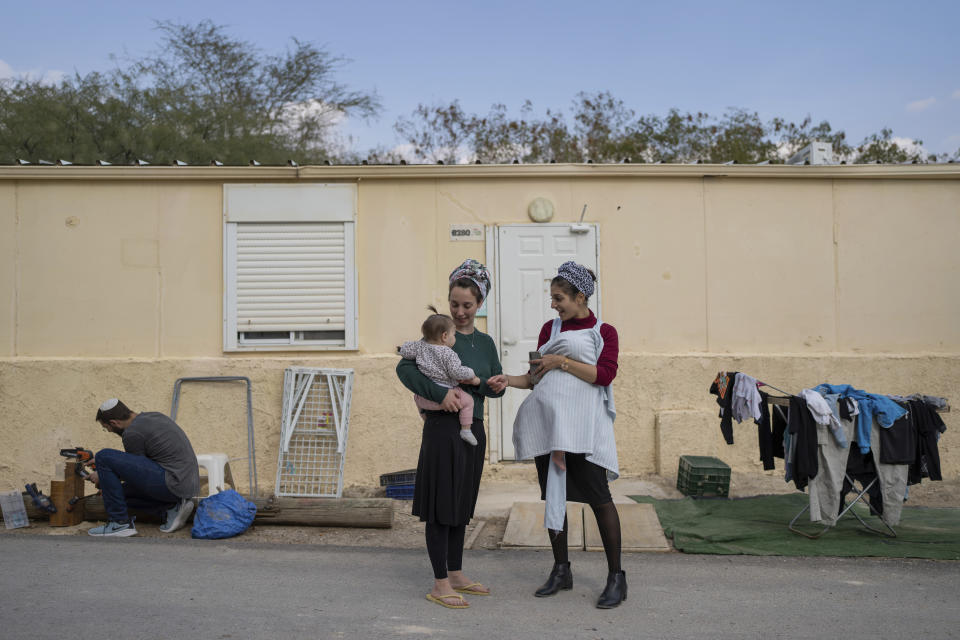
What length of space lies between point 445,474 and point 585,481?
739 mm

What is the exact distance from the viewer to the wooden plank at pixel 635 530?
5.59m

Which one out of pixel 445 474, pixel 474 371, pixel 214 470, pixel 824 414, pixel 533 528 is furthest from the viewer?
pixel 214 470

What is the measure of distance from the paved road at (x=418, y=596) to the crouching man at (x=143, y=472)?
46cm

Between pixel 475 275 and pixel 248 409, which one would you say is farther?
pixel 248 409

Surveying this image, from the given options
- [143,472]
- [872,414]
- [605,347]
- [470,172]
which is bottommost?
[143,472]

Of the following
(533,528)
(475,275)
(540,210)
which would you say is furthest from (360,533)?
A: (540,210)

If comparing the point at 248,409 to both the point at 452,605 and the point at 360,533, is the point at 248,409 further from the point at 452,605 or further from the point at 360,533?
the point at 452,605

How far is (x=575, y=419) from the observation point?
4.21 m

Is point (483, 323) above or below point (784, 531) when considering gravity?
above

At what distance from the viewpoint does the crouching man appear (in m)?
6.16

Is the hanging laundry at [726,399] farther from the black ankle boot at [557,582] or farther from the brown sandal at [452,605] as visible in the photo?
the brown sandal at [452,605]

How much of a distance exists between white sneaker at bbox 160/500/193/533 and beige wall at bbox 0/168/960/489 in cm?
Answer: 158

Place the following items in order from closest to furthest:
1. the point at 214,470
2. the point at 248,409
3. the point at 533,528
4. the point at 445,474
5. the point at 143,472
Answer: the point at 445,474, the point at 533,528, the point at 143,472, the point at 214,470, the point at 248,409

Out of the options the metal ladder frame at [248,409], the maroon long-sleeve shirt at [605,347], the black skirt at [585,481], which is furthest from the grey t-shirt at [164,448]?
the maroon long-sleeve shirt at [605,347]
